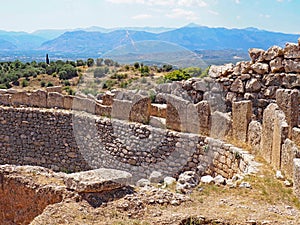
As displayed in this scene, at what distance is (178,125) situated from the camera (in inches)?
387

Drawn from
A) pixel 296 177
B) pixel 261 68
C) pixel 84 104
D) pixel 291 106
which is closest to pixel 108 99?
pixel 84 104

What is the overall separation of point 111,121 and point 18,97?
13.3ft

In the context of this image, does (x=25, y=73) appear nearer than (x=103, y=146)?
No

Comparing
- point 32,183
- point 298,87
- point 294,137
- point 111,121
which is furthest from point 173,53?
point 32,183

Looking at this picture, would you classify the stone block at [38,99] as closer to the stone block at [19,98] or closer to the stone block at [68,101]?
the stone block at [19,98]

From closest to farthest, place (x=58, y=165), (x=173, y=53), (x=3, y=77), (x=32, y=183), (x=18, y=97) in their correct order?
(x=32, y=183), (x=58, y=165), (x=18, y=97), (x=173, y=53), (x=3, y=77)

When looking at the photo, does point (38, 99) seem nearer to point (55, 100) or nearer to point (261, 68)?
point (55, 100)

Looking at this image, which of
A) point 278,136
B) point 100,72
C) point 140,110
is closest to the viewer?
point 278,136

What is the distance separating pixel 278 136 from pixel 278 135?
0.02 metres

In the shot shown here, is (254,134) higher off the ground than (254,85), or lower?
lower

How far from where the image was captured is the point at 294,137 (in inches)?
299

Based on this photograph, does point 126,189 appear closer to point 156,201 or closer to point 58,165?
point 156,201

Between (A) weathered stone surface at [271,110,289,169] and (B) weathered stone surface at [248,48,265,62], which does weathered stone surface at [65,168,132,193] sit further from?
(B) weathered stone surface at [248,48,265,62]

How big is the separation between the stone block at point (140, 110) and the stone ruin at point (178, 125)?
0.09ft
